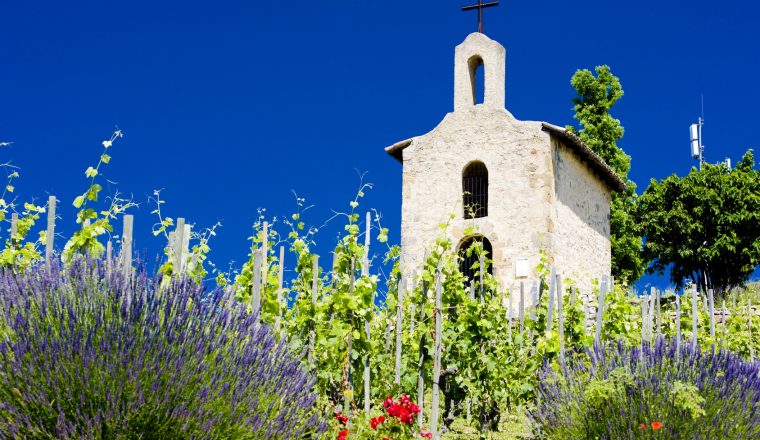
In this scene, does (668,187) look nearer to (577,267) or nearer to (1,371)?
(577,267)

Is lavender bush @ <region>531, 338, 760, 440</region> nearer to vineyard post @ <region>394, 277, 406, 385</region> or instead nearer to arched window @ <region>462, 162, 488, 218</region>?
vineyard post @ <region>394, 277, 406, 385</region>

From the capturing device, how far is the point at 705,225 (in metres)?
20.1

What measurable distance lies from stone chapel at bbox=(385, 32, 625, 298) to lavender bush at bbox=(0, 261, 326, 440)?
9281 millimetres

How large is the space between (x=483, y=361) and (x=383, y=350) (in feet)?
4.02

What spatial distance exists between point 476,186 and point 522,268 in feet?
6.35

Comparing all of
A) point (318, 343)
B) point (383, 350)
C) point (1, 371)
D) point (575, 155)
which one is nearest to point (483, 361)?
point (383, 350)

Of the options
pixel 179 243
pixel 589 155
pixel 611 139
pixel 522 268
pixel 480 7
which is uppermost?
pixel 480 7

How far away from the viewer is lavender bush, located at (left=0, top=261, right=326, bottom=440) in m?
3.03

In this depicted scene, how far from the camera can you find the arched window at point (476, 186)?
539 inches

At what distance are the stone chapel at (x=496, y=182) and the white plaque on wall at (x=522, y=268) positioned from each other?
0.05ft

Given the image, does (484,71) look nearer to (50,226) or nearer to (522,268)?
(522,268)

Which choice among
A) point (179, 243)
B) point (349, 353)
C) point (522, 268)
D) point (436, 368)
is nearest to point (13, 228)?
point (179, 243)

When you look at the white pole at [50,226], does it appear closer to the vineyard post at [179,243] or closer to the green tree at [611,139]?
Answer: the vineyard post at [179,243]

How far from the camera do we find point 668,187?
20.7 meters
